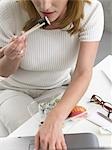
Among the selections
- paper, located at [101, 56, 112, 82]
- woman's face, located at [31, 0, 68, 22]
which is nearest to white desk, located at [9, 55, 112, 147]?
paper, located at [101, 56, 112, 82]

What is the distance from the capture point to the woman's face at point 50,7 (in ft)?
3.33

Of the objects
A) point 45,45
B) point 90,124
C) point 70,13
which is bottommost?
point 90,124

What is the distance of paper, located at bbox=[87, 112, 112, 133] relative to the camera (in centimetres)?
96

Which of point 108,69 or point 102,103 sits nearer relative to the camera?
point 102,103

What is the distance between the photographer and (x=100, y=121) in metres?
0.98

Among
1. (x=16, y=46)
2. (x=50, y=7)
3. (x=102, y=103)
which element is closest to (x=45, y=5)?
(x=50, y=7)

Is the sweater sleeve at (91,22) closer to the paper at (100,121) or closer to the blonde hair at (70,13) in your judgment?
the blonde hair at (70,13)

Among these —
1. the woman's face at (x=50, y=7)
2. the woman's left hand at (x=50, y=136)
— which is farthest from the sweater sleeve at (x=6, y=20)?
the woman's left hand at (x=50, y=136)

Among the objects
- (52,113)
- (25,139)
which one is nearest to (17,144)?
(25,139)

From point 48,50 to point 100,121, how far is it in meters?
0.34

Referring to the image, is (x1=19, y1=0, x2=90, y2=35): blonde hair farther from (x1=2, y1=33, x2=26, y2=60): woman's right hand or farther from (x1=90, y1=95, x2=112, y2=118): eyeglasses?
(x1=90, y1=95, x2=112, y2=118): eyeglasses

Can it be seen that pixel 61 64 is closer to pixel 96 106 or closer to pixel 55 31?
pixel 55 31

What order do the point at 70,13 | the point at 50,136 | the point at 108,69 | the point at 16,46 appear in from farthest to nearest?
the point at 108,69, the point at 70,13, the point at 16,46, the point at 50,136

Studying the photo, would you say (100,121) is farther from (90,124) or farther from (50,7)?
(50,7)
